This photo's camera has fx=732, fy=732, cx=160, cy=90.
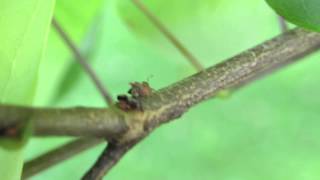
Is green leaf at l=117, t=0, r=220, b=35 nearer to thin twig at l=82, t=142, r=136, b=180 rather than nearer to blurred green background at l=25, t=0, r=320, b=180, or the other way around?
blurred green background at l=25, t=0, r=320, b=180

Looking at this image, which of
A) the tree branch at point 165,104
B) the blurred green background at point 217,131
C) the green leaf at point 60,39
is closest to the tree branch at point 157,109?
the tree branch at point 165,104

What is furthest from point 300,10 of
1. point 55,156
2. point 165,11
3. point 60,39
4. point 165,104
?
point 60,39

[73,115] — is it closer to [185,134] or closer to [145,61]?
[185,134]

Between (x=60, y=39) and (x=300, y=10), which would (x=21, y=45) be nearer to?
(x=300, y=10)

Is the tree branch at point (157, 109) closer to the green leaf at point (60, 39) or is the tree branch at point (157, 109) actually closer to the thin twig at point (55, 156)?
the thin twig at point (55, 156)

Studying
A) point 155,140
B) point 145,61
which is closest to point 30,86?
point 155,140

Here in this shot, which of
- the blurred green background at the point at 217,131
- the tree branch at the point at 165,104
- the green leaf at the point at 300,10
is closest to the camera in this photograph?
the tree branch at the point at 165,104

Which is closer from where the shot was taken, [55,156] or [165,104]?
[165,104]
